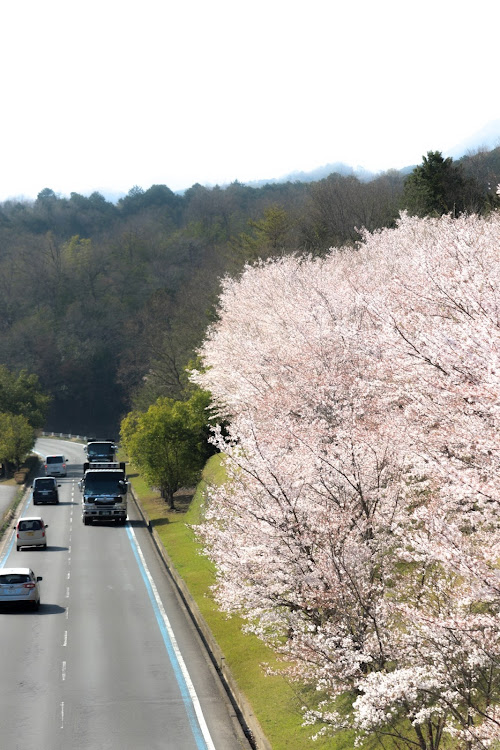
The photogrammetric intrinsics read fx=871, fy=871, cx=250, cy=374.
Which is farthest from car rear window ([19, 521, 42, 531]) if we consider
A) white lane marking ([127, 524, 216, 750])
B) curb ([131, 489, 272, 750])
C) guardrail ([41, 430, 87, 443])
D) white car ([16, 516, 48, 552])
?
guardrail ([41, 430, 87, 443])

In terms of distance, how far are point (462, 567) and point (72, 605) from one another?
72.9ft

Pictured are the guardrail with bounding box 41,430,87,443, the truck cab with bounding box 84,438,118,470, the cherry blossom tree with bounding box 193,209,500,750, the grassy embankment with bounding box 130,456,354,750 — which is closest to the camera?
the cherry blossom tree with bounding box 193,209,500,750

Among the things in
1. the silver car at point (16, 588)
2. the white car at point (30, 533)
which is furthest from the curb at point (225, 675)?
the white car at point (30, 533)

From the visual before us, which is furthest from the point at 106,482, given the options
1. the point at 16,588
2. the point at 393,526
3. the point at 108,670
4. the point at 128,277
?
the point at 128,277

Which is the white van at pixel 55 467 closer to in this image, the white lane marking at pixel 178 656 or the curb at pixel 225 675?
the white lane marking at pixel 178 656

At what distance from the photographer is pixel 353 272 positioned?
42969 mm

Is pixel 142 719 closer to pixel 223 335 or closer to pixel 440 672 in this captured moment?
pixel 440 672

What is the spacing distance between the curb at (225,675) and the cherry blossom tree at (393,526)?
1196mm

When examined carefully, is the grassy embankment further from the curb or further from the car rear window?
the car rear window

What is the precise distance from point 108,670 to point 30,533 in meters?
20.7

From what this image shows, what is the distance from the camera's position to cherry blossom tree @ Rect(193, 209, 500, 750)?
10.9m

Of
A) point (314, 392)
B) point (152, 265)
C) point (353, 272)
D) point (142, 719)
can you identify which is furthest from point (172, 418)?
point (152, 265)

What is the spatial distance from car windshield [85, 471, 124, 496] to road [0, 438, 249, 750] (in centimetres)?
995

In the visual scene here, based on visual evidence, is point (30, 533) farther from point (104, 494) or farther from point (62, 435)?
point (62, 435)
